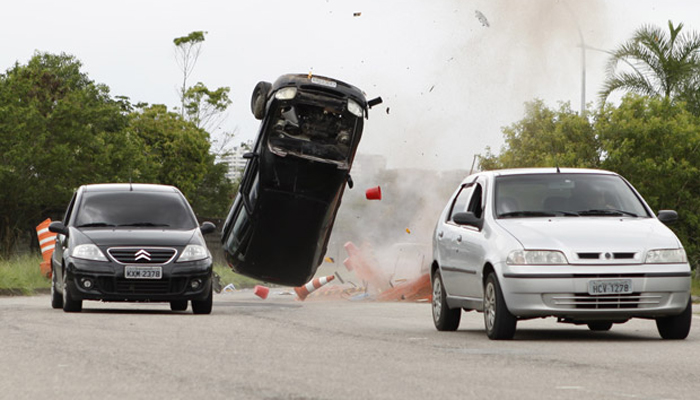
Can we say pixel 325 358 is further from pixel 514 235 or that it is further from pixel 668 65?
pixel 668 65

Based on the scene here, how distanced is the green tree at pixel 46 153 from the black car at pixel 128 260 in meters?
23.8

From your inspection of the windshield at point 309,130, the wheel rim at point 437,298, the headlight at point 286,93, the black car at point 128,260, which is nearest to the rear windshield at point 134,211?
the black car at point 128,260

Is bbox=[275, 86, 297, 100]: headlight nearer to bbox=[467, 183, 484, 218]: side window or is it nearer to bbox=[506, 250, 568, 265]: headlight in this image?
bbox=[467, 183, 484, 218]: side window

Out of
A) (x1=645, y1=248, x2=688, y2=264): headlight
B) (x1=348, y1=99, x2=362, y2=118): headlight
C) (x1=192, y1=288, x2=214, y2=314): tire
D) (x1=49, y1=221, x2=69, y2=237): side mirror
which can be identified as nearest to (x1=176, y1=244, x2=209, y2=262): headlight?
(x1=192, y1=288, x2=214, y2=314): tire

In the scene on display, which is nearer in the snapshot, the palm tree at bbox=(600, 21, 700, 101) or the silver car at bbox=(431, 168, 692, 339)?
the silver car at bbox=(431, 168, 692, 339)

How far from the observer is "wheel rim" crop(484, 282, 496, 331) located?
39.2 feet

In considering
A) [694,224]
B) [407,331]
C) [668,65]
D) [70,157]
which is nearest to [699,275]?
[694,224]

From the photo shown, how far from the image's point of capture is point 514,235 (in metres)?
11.9

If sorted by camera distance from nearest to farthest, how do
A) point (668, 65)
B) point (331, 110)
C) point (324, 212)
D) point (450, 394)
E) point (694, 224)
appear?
point (450, 394) → point (331, 110) → point (324, 212) → point (694, 224) → point (668, 65)

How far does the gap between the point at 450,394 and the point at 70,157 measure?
3656 cm

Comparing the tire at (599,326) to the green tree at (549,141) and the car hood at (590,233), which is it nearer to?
the car hood at (590,233)

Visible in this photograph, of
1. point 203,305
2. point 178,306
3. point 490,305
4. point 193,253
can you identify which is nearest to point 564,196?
point 490,305

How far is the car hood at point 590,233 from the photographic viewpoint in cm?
1161

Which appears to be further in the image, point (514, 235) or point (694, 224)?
point (694, 224)
